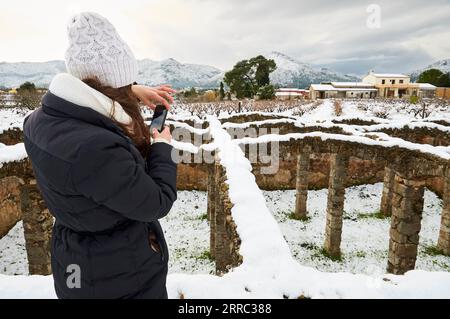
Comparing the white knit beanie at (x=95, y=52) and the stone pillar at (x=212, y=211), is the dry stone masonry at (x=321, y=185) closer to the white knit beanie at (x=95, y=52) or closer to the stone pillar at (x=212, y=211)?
the stone pillar at (x=212, y=211)

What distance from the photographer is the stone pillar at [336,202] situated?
34.7ft

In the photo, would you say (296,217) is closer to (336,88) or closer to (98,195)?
(98,195)

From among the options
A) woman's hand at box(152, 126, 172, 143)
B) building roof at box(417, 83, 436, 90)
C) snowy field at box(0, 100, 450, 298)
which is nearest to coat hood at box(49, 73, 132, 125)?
woman's hand at box(152, 126, 172, 143)

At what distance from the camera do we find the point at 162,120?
6.57 feet

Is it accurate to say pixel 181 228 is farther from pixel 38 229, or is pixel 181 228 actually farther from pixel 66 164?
pixel 66 164

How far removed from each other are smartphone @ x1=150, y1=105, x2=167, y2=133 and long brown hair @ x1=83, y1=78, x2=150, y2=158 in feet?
0.25

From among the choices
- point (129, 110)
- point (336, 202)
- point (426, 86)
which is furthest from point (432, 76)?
point (129, 110)

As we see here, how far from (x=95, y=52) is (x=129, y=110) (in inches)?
14.2

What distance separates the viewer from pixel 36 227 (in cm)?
768

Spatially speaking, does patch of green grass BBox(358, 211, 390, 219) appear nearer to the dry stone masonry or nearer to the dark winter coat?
the dry stone masonry

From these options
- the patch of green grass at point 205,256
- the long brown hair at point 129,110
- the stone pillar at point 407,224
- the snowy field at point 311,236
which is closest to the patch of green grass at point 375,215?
the snowy field at point 311,236

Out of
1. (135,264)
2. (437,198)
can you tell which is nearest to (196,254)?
(135,264)

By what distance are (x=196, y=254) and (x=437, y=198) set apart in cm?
1295
